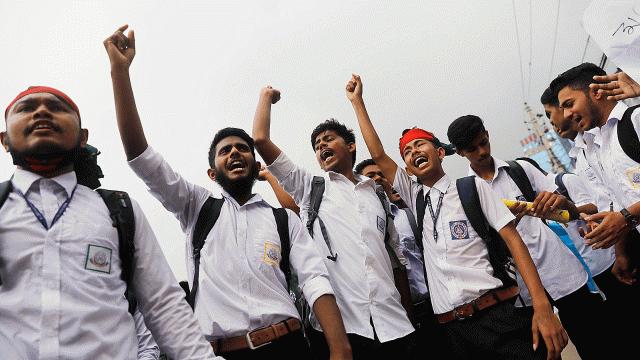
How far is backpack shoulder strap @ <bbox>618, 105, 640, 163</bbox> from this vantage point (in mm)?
2580

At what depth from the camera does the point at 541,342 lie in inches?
89.6

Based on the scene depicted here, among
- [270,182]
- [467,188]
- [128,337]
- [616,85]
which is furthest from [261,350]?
[616,85]

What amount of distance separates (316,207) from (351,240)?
1.43 ft

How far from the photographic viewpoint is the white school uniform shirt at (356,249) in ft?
8.64

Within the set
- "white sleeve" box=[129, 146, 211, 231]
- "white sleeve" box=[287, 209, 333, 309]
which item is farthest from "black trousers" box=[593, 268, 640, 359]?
"white sleeve" box=[129, 146, 211, 231]

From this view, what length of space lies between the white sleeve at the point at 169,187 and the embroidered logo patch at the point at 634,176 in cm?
311

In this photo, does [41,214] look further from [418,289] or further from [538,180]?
[538,180]

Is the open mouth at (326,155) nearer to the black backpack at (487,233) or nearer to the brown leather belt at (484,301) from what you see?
the black backpack at (487,233)

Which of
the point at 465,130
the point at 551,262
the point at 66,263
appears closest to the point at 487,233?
A: the point at 551,262

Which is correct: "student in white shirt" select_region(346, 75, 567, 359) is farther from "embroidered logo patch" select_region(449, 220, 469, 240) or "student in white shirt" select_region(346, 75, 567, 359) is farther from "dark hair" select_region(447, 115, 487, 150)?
"dark hair" select_region(447, 115, 487, 150)

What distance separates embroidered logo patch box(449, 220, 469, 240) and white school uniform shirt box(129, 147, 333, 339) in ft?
3.40

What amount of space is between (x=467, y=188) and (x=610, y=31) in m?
1.38

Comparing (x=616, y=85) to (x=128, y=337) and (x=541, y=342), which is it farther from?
(x=128, y=337)

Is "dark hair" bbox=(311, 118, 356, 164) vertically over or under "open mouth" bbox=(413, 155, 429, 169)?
over
